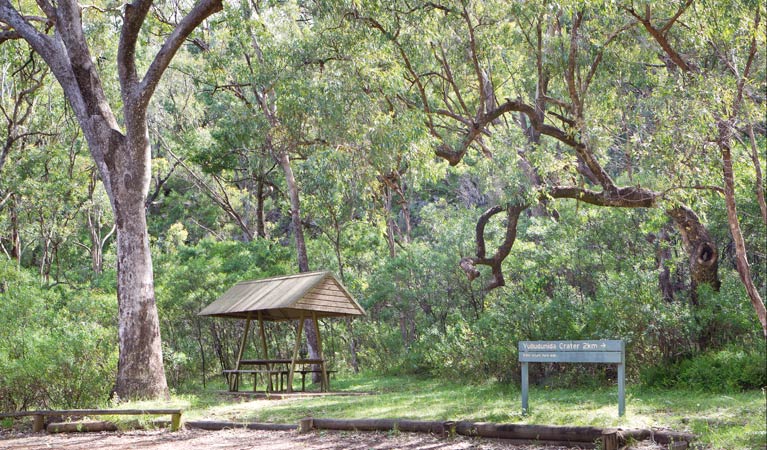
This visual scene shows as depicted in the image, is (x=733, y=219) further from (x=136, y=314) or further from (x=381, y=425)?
(x=136, y=314)

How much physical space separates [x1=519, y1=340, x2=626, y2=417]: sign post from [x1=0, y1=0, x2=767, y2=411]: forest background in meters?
2.87

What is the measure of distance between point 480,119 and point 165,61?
18.6 ft

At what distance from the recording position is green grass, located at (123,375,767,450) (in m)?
7.84

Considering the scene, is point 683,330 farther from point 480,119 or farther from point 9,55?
point 9,55

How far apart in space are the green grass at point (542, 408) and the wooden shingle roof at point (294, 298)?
1885 mm

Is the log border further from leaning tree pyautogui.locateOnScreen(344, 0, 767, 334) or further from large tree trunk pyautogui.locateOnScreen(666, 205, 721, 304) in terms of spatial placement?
large tree trunk pyautogui.locateOnScreen(666, 205, 721, 304)

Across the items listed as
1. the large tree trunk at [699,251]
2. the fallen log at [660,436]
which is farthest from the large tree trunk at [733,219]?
the fallen log at [660,436]

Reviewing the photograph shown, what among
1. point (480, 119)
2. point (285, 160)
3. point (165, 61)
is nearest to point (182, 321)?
point (285, 160)

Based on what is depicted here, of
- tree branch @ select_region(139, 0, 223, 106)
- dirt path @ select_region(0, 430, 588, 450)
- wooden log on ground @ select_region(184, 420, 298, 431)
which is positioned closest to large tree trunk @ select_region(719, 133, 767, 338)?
dirt path @ select_region(0, 430, 588, 450)

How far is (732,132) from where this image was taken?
33.0 feet

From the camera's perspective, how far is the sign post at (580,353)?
8508 mm

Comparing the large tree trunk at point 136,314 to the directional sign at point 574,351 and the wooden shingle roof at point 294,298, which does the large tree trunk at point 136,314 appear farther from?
the directional sign at point 574,351

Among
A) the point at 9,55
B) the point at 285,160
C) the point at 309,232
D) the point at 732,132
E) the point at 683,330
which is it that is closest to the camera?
the point at 732,132

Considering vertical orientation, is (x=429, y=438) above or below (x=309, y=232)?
below
